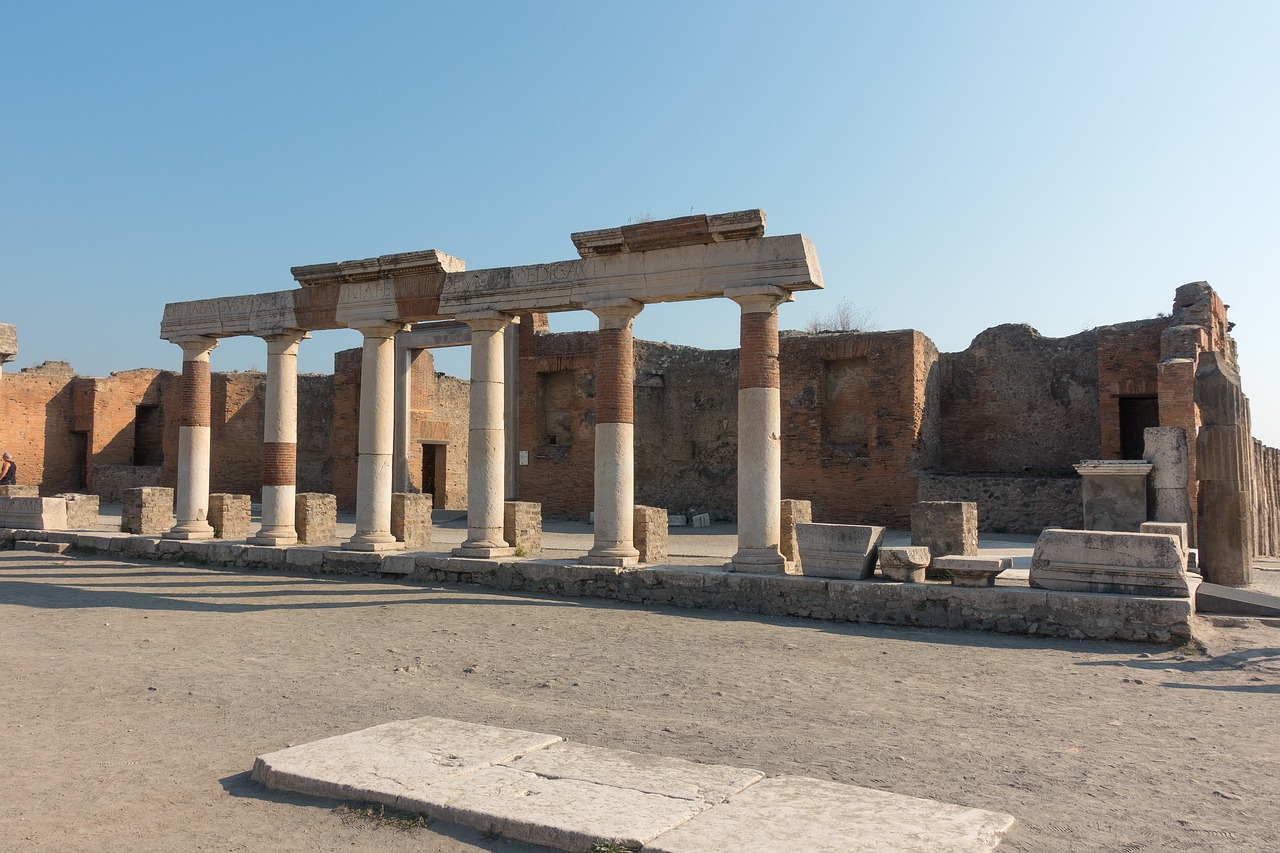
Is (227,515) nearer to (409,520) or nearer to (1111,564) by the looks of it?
(409,520)

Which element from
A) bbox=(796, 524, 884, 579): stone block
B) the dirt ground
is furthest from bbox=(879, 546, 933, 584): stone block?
the dirt ground

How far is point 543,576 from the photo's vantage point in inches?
418

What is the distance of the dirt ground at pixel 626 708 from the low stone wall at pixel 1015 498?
28.6 ft

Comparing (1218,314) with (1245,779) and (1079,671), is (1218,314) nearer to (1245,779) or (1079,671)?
(1079,671)

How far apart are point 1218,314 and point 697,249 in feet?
41.5

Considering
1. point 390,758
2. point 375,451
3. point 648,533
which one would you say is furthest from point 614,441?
point 390,758

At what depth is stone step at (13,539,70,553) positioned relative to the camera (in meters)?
14.5

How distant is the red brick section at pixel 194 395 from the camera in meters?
13.8

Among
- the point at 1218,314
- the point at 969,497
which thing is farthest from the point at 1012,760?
the point at 1218,314

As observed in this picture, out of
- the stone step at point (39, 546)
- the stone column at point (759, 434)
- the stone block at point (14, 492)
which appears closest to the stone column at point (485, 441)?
the stone column at point (759, 434)

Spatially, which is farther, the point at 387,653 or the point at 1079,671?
the point at 387,653

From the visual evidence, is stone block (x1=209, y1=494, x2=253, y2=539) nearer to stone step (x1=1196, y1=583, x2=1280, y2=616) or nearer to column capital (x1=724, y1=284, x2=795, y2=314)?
column capital (x1=724, y1=284, x2=795, y2=314)

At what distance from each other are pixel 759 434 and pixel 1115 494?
21.3 feet

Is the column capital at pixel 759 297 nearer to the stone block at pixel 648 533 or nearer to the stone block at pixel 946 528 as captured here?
the stone block at pixel 946 528
